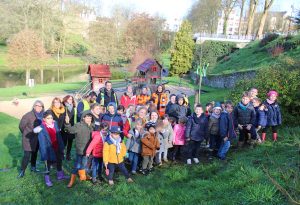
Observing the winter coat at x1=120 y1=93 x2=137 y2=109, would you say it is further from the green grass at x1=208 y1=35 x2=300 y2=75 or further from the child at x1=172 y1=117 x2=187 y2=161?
the green grass at x1=208 y1=35 x2=300 y2=75

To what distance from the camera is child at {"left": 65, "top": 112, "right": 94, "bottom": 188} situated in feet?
19.9

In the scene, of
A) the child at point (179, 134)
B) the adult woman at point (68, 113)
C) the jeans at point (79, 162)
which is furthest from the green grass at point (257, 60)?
the jeans at point (79, 162)

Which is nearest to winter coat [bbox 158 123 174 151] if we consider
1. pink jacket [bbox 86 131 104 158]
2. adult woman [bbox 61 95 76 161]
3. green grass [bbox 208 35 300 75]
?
pink jacket [bbox 86 131 104 158]

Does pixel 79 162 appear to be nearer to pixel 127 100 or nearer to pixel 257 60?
pixel 127 100

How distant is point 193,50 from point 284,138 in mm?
35161

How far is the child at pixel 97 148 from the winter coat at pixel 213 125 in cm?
268

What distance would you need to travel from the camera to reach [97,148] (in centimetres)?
618

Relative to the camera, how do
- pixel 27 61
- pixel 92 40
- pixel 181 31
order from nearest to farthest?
pixel 27 61
pixel 181 31
pixel 92 40

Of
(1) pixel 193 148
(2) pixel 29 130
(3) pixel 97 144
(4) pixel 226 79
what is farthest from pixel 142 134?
(4) pixel 226 79

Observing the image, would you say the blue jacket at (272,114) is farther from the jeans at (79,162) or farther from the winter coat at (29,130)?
the winter coat at (29,130)

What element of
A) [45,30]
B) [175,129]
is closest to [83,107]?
[175,129]

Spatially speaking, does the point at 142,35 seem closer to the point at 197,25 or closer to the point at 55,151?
the point at 197,25

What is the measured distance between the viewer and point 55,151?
630 cm

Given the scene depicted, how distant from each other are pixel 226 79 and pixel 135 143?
19.7m
